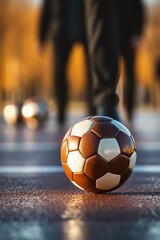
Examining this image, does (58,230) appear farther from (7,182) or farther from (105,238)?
(7,182)

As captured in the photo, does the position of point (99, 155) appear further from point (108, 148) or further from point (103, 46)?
point (103, 46)

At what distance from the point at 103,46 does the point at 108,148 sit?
2.11m

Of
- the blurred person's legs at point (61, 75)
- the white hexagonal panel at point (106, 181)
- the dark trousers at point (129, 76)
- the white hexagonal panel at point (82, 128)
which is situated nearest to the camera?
the white hexagonal panel at point (106, 181)

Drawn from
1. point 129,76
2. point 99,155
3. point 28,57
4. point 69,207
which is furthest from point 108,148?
point 28,57

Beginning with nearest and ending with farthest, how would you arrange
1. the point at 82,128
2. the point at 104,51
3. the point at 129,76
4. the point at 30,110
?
the point at 82,128 → the point at 104,51 → the point at 129,76 → the point at 30,110

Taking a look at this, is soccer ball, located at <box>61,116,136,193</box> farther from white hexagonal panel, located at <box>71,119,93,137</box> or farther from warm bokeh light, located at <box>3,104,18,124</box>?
warm bokeh light, located at <box>3,104,18,124</box>

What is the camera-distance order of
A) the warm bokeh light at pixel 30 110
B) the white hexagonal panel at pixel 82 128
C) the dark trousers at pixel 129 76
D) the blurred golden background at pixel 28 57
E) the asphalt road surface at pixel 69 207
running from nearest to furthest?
the asphalt road surface at pixel 69 207
the white hexagonal panel at pixel 82 128
the dark trousers at pixel 129 76
the warm bokeh light at pixel 30 110
the blurred golden background at pixel 28 57

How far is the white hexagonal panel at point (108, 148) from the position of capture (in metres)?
2.93

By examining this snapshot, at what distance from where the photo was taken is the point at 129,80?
9.45m

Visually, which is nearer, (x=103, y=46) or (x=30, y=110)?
(x=103, y=46)

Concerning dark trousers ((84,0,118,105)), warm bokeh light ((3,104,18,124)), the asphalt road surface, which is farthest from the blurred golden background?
the asphalt road surface

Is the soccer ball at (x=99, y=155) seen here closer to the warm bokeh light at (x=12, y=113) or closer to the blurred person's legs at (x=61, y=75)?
the blurred person's legs at (x=61, y=75)

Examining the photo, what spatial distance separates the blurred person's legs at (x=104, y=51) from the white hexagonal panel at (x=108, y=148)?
184 cm

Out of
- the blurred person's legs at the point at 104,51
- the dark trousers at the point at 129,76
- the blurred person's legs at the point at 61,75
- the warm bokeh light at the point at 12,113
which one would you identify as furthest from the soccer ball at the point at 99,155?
the warm bokeh light at the point at 12,113
